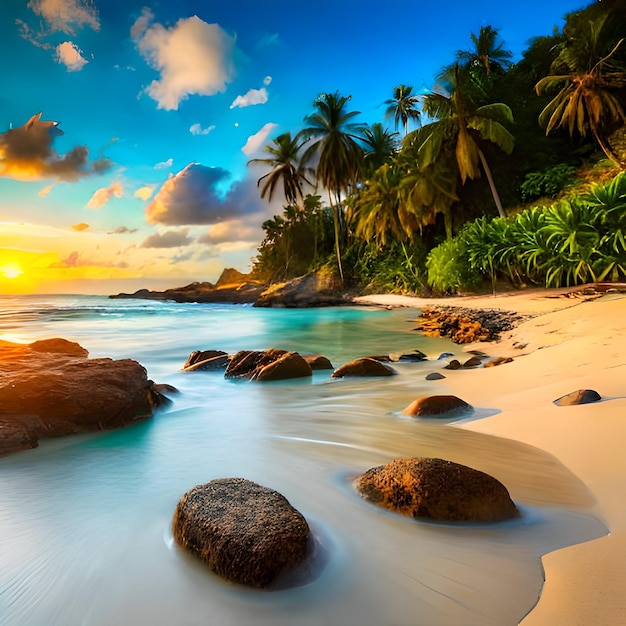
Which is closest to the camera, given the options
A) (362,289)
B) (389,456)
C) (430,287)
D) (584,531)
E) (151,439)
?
(584,531)

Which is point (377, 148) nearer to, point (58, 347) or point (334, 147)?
point (334, 147)

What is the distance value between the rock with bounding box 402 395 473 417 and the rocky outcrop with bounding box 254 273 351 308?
1012 inches

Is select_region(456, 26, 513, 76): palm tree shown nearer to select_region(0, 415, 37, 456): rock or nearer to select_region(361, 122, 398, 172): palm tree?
select_region(361, 122, 398, 172): palm tree

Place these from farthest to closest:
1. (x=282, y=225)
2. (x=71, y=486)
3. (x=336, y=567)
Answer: (x=282, y=225) → (x=71, y=486) → (x=336, y=567)

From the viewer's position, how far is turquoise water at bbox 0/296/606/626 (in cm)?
142

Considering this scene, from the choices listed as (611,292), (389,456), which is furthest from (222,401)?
(611,292)

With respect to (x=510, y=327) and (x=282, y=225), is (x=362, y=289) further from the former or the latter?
(x=510, y=327)

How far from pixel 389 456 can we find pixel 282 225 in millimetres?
37739

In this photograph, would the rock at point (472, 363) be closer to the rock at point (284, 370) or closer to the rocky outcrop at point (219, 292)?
the rock at point (284, 370)

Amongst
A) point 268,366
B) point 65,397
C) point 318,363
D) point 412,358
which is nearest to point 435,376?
point 412,358

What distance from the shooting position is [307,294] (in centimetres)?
3044

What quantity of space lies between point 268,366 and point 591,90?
79.1 ft

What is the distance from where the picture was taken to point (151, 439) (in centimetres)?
346

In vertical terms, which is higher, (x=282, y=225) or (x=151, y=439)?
(x=282, y=225)
